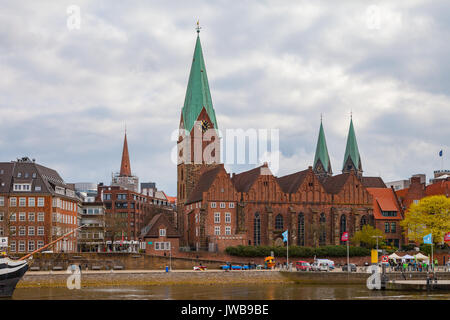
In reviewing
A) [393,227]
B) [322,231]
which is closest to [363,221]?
[393,227]

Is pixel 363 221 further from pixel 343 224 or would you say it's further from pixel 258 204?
pixel 258 204

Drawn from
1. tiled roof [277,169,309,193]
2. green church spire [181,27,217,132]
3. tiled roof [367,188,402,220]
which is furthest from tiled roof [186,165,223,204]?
tiled roof [367,188,402,220]

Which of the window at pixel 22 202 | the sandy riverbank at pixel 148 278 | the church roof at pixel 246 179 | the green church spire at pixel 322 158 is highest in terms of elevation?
the green church spire at pixel 322 158

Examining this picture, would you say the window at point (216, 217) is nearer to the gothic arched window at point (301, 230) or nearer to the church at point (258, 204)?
the church at point (258, 204)

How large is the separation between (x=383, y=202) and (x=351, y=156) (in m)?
56.9

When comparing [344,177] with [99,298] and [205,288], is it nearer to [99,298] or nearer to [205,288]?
[205,288]

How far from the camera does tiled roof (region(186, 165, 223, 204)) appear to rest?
120 m

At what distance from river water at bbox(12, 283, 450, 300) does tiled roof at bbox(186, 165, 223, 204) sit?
4050 centimetres

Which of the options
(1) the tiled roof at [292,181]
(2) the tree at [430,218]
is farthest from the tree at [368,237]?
(1) the tiled roof at [292,181]

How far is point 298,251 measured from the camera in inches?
4355

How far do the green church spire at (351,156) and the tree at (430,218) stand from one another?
65.1 metres

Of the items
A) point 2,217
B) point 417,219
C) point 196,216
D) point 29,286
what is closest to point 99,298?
point 29,286

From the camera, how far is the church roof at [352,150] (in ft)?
599

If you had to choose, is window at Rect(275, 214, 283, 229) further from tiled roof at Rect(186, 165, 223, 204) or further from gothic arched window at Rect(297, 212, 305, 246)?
tiled roof at Rect(186, 165, 223, 204)
